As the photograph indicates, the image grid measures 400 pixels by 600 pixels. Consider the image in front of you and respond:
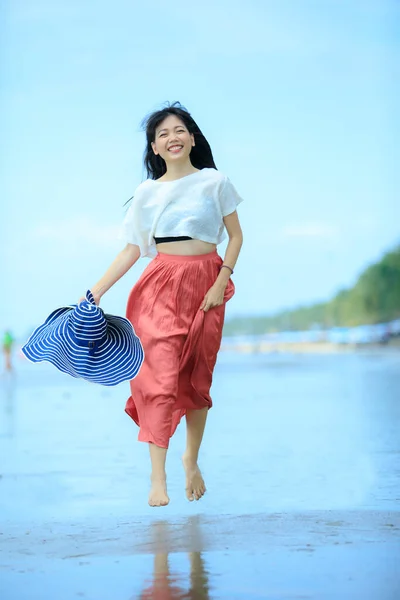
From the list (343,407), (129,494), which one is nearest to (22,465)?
(129,494)

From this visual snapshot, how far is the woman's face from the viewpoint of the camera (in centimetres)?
422

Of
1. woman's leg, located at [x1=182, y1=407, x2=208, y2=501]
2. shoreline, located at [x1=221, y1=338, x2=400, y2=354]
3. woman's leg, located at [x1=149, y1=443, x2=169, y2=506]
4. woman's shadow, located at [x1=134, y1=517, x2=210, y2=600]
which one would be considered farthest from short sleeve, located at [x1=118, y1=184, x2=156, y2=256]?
shoreline, located at [x1=221, y1=338, x2=400, y2=354]

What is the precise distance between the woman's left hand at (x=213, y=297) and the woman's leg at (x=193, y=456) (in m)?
0.39

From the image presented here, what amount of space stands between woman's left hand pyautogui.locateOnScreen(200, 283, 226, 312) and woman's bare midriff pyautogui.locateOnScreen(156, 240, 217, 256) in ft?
0.47

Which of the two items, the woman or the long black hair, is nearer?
the woman

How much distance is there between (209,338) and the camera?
4164 millimetres

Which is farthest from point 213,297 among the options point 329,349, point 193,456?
point 329,349

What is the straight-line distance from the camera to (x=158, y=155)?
441 cm

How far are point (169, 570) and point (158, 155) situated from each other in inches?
69.5

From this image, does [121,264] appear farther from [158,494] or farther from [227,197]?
[158,494]

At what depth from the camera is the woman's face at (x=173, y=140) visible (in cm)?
422

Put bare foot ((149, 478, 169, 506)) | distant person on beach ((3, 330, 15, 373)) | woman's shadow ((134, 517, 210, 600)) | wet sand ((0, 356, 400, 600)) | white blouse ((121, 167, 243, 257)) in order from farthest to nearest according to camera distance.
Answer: distant person on beach ((3, 330, 15, 373)), white blouse ((121, 167, 243, 257)), bare foot ((149, 478, 169, 506)), wet sand ((0, 356, 400, 600)), woman's shadow ((134, 517, 210, 600))

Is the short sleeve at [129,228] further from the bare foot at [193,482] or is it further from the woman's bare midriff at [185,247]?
the bare foot at [193,482]

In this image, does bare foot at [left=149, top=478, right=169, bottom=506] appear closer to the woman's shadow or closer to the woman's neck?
the woman's shadow
